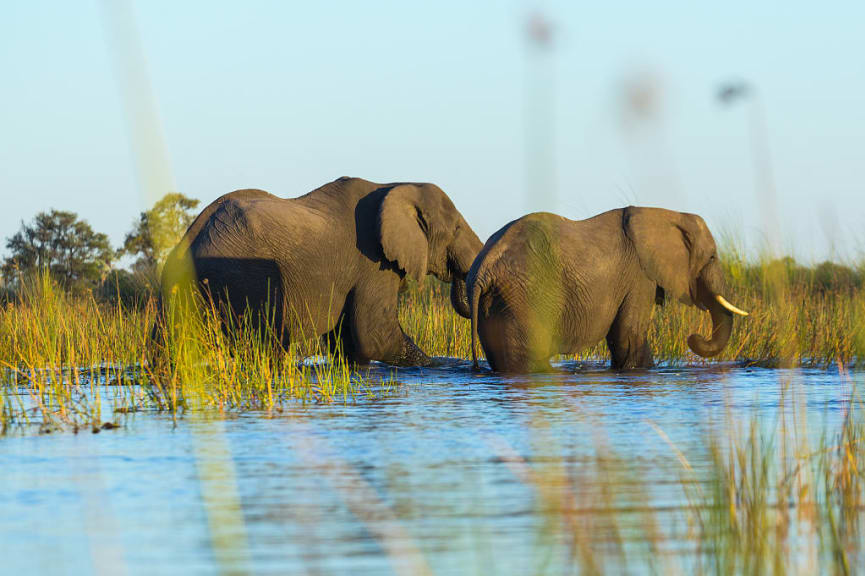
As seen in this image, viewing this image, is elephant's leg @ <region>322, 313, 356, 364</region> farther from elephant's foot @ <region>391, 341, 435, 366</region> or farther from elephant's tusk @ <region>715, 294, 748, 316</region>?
elephant's tusk @ <region>715, 294, 748, 316</region>

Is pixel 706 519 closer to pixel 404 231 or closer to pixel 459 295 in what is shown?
pixel 404 231

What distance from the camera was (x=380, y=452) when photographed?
20.6ft

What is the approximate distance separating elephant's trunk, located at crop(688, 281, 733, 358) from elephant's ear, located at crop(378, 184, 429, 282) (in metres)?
2.71

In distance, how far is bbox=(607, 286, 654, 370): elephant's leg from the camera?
11.6m

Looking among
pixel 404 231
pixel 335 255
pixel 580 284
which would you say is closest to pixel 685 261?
pixel 580 284

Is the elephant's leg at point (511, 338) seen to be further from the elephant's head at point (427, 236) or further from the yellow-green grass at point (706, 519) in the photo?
the yellow-green grass at point (706, 519)

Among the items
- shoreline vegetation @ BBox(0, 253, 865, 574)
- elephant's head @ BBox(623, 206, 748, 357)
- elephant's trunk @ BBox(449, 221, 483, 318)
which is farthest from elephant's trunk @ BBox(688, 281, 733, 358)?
elephant's trunk @ BBox(449, 221, 483, 318)

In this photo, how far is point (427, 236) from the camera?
13164 millimetres

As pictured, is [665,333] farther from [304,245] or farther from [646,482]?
[646,482]

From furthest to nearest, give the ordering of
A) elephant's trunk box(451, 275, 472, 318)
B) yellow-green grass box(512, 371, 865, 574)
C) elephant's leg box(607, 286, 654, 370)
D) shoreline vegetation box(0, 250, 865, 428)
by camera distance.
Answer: elephant's trunk box(451, 275, 472, 318)
elephant's leg box(607, 286, 654, 370)
shoreline vegetation box(0, 250, 865, 428)
yellow-green grass box(512, 371, 865, 574)

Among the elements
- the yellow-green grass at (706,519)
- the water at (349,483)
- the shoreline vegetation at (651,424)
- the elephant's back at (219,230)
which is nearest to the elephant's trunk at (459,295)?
the shoreline vegetation at (651,424)

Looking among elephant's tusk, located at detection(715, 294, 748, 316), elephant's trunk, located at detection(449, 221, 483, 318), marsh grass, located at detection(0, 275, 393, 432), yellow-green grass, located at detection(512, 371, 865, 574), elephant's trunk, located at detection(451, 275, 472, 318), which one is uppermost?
elephant's trunk, located at detection(449, 221, 483, 318)

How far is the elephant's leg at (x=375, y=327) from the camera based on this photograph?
41.0ft

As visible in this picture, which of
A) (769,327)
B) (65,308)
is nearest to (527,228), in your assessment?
(769,327)
